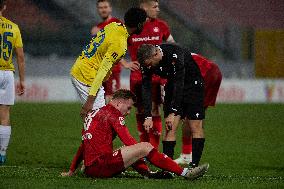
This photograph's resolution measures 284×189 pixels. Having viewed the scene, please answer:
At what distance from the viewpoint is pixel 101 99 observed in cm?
945

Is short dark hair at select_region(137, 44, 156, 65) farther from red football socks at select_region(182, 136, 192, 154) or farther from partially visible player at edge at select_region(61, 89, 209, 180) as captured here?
red football socks at select_region(182, 136, 192, 154)

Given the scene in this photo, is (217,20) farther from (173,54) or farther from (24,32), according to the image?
(173,54)

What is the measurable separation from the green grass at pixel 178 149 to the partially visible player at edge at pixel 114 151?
136mm

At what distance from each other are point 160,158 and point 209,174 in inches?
55.2

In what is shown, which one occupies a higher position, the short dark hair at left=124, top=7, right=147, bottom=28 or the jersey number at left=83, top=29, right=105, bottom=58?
the short dark hair at left=124, top=7, right=147, bottom=28

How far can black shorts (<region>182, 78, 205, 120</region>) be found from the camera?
31.8 feet

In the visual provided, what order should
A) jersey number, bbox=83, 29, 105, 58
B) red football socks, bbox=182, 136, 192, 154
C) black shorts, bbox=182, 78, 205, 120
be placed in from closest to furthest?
1. jersey number, bbox=83, 29, 105, 58
2. black shorts, bbox=182, 78, 205, 120
3. red football socks, bbox=182, 136, 192, 154

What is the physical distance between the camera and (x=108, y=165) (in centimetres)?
825

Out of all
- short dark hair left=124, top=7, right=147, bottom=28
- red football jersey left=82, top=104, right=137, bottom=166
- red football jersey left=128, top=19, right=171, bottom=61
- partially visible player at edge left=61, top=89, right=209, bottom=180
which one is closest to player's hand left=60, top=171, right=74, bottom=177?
partially visible player at edge left=61, top=89, right=209, bottom=180

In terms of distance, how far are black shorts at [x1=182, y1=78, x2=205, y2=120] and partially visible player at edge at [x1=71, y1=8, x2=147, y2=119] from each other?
1036 mm

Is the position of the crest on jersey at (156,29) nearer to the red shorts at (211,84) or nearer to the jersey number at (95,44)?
the red shorts at (211,84)

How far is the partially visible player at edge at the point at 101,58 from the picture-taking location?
348 inches

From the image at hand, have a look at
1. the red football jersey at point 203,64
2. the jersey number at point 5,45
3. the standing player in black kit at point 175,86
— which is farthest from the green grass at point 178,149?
the jersey number at point 5,45

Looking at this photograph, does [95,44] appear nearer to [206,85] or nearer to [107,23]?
[206,85]
